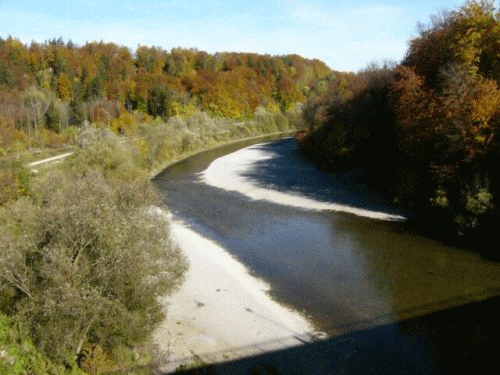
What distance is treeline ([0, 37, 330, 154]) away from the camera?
74.7 metres

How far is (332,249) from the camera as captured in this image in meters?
28.4

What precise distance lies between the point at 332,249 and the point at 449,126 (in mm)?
12107

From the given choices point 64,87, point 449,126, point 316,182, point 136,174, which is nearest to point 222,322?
point 449,126

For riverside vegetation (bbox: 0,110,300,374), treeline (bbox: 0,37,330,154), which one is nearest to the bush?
riverside vegetation (bbox: 0,110,300,374)

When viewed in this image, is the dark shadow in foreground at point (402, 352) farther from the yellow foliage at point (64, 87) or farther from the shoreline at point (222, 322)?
the yellow foliage at point (64, 87)

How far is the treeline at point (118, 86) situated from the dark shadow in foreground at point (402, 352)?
5084 centimetres

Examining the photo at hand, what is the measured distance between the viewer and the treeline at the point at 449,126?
28938mm

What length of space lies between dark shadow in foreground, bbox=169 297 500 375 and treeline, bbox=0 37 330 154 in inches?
2002

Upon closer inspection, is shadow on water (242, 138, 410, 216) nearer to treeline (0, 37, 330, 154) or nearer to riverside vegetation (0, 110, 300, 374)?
riverside vegetation (0, 110, 300, 374)

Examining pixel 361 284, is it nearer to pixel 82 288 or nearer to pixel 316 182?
pixel 82 288

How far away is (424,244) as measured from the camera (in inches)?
1129

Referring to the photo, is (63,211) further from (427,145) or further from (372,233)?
(427,145)

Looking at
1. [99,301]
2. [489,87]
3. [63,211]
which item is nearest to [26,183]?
[63,211]

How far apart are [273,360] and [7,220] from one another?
51.7 ft
